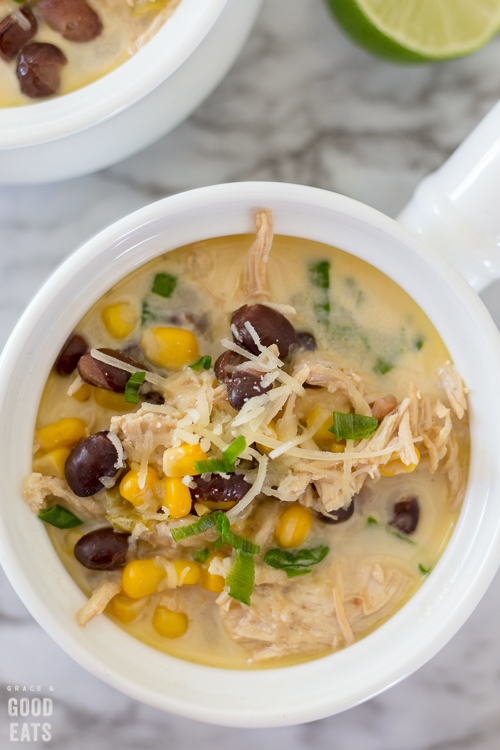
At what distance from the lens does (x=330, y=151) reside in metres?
1.59

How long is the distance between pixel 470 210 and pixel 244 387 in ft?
1.98

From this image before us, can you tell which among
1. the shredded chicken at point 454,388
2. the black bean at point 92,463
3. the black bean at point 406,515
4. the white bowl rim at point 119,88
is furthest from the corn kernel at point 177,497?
the white bowl rim at point 119,88

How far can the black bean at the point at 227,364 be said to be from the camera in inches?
49.6

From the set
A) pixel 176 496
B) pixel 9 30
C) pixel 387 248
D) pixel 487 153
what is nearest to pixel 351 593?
pixel 176 496

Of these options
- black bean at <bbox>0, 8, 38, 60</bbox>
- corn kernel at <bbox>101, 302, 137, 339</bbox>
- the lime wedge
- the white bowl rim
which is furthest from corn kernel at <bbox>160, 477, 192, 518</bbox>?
the lime wedge

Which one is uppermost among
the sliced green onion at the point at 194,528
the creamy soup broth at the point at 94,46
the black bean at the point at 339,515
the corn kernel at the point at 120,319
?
the creamy soup broth at the point at 94,46

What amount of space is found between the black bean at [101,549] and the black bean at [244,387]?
14.8 inches

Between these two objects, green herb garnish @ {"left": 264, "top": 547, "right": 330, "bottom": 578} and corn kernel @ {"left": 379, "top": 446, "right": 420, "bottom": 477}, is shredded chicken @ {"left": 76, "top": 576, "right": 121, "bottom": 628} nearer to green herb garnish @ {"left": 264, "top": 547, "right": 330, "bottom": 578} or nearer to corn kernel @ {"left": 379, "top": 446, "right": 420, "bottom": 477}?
green herb garnish @ {"left": 264, "top": 547, "right": 330, "bottom": 578}

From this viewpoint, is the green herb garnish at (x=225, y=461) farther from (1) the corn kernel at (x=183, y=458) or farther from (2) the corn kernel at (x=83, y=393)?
Answer: (2) the corn kernel at (x=83, y=393)

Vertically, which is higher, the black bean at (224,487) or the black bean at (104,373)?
the black bean at (104,373)

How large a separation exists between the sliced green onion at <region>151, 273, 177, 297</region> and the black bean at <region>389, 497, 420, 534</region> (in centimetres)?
68

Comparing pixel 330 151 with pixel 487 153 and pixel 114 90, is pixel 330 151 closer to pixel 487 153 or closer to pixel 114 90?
pixel 487 153

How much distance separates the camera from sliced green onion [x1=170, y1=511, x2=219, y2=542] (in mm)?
1217

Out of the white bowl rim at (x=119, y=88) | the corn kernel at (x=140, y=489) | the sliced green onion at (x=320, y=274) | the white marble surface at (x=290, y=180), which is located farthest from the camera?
the white marble surface at (x=290, y=180)
